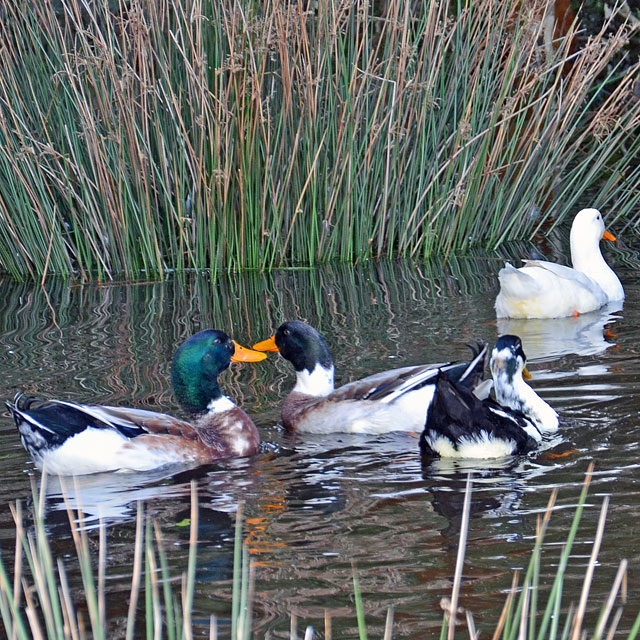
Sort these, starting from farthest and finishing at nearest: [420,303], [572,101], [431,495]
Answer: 1. [572,101]
2. [420,303]
3. [431,495]

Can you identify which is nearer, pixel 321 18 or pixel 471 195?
pixel 321 18

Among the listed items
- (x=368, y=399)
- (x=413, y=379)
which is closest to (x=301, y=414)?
(x=368, y=399)

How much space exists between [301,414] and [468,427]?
1228mm

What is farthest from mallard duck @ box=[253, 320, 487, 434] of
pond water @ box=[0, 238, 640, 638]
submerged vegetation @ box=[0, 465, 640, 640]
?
submerged vegetation @ box=[0, 465, 640, 640]

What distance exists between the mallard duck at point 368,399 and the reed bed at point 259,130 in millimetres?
3230

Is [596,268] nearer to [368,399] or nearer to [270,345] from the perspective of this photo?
[270,345]

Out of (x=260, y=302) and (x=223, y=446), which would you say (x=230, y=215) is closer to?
(x=260, y=302)

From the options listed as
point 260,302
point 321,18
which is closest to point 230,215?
point 260,302

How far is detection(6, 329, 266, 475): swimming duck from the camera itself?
197 inches

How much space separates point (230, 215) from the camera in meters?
9.88

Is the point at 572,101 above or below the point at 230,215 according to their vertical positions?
above

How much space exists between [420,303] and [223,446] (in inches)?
141

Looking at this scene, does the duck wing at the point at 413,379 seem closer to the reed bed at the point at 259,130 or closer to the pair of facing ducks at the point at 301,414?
the pair of facing ducks at the point at 301,414

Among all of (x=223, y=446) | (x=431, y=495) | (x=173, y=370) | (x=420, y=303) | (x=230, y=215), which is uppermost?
(x=230, y=215)
